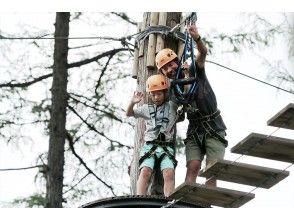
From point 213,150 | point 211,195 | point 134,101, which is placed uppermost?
point 134,101

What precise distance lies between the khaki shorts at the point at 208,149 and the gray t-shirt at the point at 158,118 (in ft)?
0.53

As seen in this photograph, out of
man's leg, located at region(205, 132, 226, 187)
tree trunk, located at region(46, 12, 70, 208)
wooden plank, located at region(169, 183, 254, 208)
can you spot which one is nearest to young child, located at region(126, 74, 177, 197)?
man's leg, located at region(205, 132, 226, 187)

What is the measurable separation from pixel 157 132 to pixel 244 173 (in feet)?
3.11

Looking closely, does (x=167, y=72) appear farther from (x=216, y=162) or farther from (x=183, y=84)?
(x=216, y=162)

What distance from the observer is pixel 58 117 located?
45.4ft

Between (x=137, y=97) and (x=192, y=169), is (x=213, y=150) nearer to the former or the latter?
(x=192, y=169)

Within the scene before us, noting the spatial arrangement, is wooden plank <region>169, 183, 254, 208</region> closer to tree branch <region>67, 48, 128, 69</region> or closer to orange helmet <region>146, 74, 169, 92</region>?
orange helmet <region>146, 74, 169, 92</region>

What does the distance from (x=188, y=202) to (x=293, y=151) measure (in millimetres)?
863

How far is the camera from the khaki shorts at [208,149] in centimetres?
1075

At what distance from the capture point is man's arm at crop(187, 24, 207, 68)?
10.6 meters

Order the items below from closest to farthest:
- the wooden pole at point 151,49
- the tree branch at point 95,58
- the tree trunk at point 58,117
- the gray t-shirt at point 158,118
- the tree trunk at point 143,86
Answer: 1. the gray t-shirt at point 158,118
2. the tree trunk at point 143,86
3. the wooden pole at point 151,49
4. the tree trunk at point 58,117
5. the tree branch at point 95,58

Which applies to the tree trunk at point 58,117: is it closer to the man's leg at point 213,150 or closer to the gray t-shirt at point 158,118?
the gray t-shirt at point 158,118

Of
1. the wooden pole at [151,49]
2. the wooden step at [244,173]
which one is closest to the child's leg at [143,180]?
the wooden step at [244,173]

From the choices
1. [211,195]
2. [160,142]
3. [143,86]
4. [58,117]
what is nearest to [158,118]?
[160,142]
